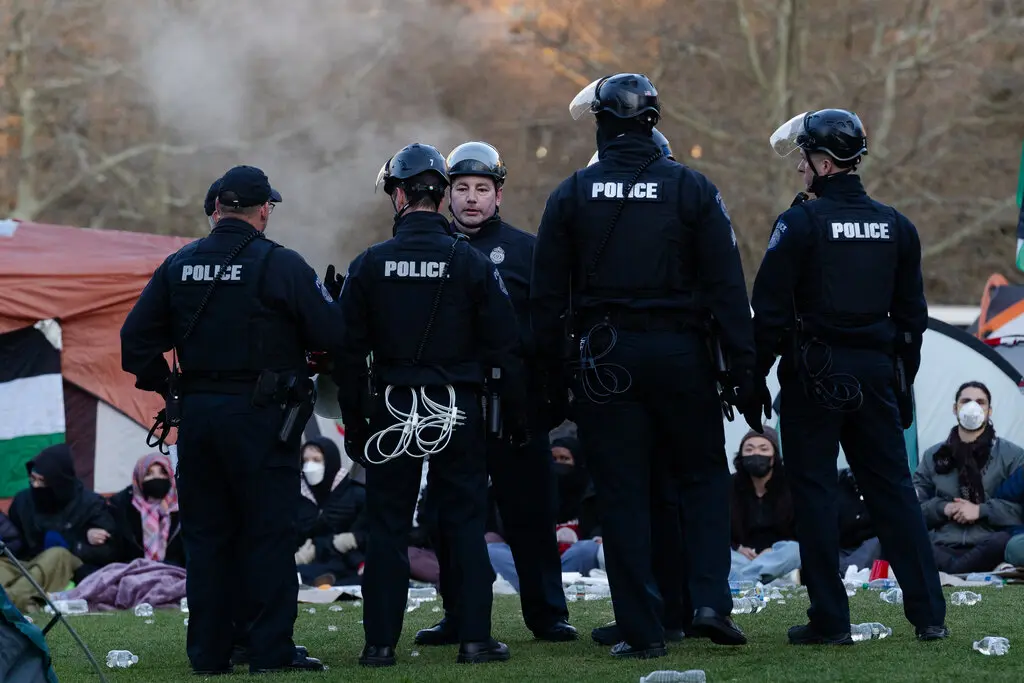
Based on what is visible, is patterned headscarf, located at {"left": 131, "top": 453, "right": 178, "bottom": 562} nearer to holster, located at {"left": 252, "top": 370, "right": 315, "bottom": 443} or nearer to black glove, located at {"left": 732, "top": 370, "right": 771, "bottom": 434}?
holster, located at {"left": 252, "top": 370, "right": 315, "bottom": 443}

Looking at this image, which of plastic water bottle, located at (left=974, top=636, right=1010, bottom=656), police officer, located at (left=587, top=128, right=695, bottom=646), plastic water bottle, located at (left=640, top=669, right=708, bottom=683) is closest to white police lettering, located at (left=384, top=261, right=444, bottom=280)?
police officer, located at (left=587, top=128, right=695, bottom=646)

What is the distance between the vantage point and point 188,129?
111 feet

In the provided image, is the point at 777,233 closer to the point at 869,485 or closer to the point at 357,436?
the point at 869,485

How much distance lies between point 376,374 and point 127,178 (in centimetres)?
2763

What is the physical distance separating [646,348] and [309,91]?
89.4ft

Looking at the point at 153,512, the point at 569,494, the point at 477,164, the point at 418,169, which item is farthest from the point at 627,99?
the point at 153,512

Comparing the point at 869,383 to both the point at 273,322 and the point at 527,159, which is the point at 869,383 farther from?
the point at 527,159

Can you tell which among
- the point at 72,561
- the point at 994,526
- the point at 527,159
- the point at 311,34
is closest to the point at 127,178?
the point at 311,34

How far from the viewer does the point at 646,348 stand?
6.80m

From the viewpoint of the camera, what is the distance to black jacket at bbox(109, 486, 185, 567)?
1288 cm

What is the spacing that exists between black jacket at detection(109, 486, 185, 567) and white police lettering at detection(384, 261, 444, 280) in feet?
20.3

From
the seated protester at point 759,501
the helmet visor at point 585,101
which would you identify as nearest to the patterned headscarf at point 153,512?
the seated protester at point 759,501

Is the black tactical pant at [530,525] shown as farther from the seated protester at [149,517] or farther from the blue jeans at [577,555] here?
the seated protester at [149,517]

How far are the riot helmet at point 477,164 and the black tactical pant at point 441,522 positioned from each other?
1331 mm
